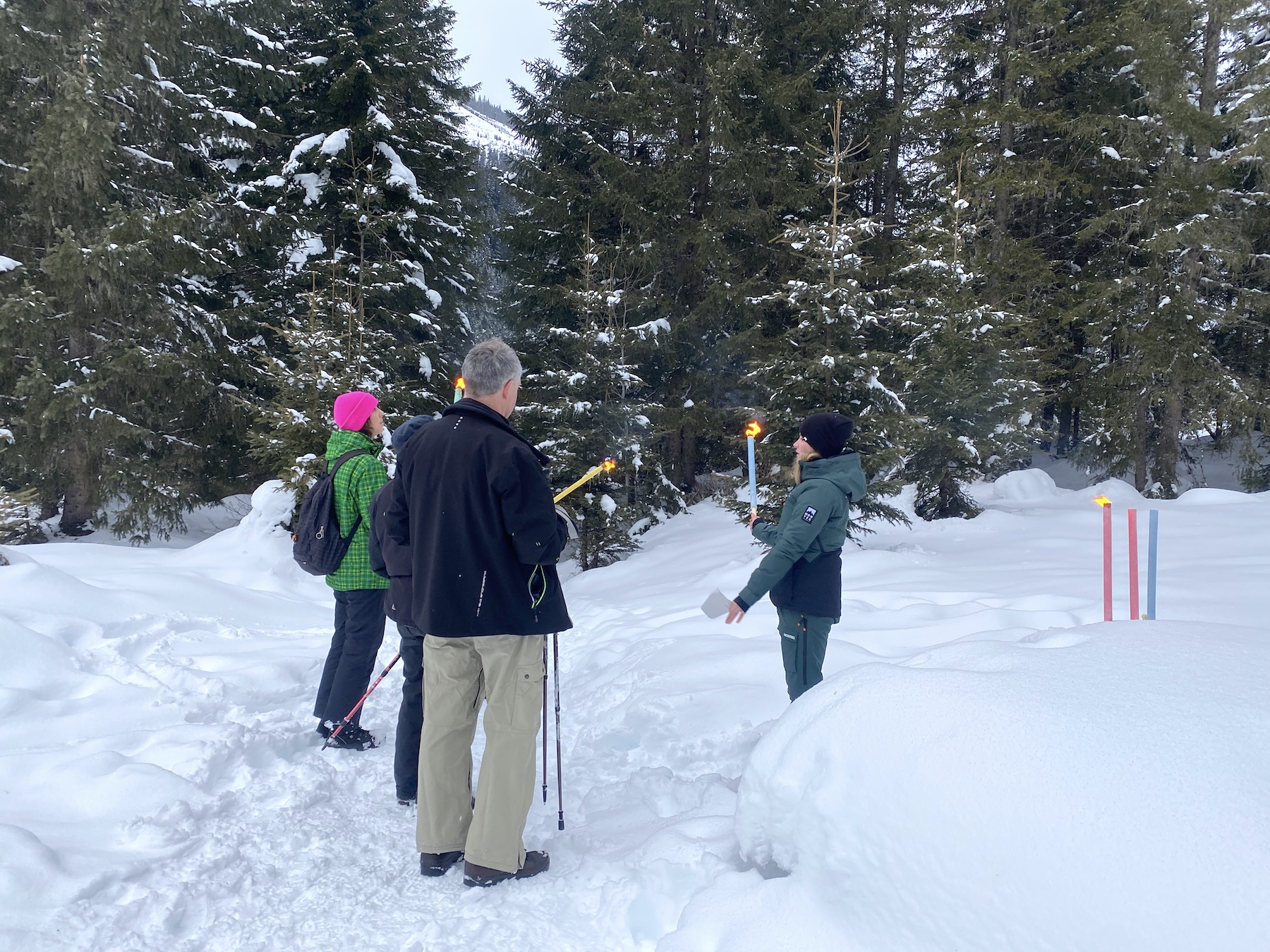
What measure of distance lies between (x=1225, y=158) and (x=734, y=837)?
17485 millimetres

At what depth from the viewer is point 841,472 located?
404cm

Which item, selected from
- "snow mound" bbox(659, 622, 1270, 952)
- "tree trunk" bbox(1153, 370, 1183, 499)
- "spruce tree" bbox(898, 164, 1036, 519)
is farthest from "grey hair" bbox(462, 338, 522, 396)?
"tree trunk" bbox(1153, 370, 1183, 499)

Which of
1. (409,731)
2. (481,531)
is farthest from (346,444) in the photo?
(481,531)

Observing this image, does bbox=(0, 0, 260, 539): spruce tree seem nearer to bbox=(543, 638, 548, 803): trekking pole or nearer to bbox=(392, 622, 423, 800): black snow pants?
bbox=(392, 622, 423, 800): black snow pants

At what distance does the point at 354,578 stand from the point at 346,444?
0.85 m

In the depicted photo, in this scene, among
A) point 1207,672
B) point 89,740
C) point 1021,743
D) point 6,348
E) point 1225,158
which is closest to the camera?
point 1021,743

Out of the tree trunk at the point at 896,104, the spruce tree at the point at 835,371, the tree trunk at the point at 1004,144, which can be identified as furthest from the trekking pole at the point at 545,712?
the tree trunk at the point at 896,104

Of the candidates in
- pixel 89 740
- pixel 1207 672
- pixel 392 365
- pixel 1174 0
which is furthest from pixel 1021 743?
pixel 1174 0

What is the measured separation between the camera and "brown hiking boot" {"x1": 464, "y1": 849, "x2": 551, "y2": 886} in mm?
3182

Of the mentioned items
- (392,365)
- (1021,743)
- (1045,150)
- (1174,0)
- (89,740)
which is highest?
(1174,0)

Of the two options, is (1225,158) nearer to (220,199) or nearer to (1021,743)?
(1021,743)

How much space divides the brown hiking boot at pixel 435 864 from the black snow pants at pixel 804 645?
1983mm

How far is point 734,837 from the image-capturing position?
3049 millimetres

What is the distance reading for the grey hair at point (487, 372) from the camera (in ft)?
11.0
